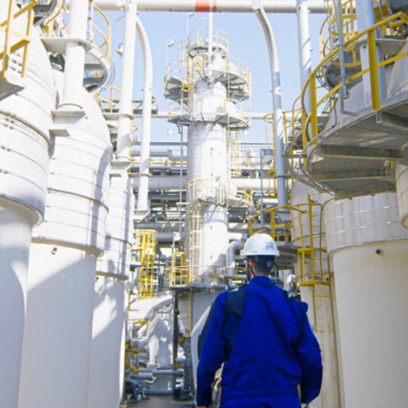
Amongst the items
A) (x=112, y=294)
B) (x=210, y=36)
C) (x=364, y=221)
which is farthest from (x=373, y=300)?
(x=210, y=36)

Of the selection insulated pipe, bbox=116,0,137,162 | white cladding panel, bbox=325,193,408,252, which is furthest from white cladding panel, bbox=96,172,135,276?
white cladding panel, bbox=325,193,408,252

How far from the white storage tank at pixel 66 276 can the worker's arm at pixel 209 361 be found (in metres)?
3.79

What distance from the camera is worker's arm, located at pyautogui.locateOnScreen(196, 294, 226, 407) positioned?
2768 millimetres

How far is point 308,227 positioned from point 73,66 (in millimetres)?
5656

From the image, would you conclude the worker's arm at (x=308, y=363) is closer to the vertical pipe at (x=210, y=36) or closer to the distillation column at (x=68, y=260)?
the distillation column at (x=68, y=260)

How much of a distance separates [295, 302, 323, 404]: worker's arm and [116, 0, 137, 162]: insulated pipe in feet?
22.0

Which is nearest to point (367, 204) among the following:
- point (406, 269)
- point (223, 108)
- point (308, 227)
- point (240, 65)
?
point (406, 269)

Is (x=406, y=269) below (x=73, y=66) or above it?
below

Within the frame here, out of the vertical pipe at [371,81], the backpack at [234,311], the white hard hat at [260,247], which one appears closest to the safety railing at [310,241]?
the vertical pipe at [371,81]

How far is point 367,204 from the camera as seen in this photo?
282 inches

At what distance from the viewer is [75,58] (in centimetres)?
618

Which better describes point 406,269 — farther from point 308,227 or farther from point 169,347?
point 169,347

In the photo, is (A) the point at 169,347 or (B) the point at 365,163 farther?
(A) the point at 169,347

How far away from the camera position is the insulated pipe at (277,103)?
11.7 m
